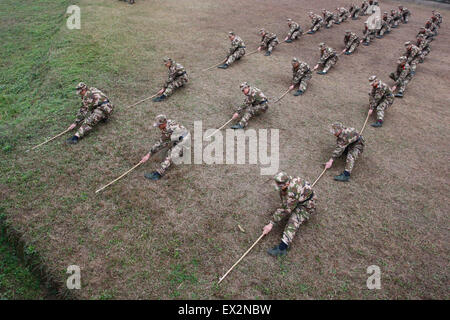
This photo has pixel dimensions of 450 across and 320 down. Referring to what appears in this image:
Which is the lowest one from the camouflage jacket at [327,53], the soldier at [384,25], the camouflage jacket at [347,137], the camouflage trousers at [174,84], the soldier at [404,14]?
the camouflage jacket at [347,137]

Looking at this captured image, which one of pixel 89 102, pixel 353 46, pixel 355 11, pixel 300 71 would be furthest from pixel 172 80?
pixel 355 11

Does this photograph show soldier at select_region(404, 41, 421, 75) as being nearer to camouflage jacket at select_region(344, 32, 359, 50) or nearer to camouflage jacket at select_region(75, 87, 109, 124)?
camouflage jacket at select_region(344, 32, 359, 50)

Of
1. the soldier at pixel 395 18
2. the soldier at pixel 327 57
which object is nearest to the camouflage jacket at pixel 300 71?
the soldier at pixel 327 57

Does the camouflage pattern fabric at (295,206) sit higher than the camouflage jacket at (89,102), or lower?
lower

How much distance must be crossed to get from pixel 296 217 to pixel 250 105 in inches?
177

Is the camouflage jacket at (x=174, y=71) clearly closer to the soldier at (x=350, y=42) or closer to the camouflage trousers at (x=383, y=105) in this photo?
the camouflage trousers at (x=383, y=105)

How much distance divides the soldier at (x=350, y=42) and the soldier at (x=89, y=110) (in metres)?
11.9

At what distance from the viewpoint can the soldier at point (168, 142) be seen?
7.37 meters

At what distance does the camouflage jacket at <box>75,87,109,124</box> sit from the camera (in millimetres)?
8602

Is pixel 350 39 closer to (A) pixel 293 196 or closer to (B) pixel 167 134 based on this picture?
(B) pixel 167 134

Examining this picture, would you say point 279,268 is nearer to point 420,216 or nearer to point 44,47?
point 420,216

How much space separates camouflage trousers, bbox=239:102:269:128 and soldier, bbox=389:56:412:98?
18.0 feet

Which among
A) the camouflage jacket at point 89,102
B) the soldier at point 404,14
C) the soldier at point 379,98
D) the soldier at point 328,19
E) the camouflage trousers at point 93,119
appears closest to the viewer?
the camouflage trousers at point 93,119

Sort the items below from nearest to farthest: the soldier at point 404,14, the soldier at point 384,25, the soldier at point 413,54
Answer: the soldier at point 413,54 < the soldier at point 384,25 < the soldier at point 404,14
